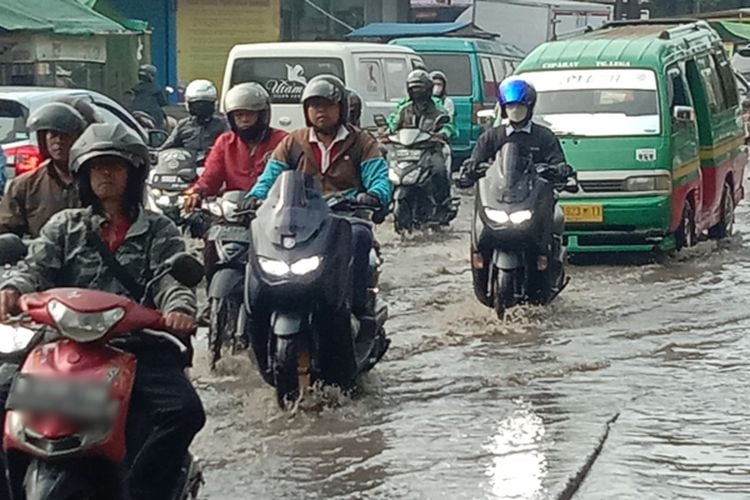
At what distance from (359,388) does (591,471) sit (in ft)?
6.51

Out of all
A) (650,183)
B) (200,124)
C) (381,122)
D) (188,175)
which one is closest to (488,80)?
(381,122)

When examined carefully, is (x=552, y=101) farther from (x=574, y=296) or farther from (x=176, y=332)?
(x=176, y=332)

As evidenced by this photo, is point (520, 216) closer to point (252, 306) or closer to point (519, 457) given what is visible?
point (252, 306)

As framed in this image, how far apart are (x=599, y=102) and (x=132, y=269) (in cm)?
974

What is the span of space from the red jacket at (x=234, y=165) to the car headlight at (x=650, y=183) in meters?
5.13

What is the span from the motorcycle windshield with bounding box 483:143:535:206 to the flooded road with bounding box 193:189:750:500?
85 cm

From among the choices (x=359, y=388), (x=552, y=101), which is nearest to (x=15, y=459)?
(x=359, y=388)

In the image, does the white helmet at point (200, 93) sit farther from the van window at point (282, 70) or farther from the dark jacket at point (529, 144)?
the van window at point (282, 70)

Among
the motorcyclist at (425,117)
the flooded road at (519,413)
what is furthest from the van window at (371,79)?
the flooded road at (519,413)

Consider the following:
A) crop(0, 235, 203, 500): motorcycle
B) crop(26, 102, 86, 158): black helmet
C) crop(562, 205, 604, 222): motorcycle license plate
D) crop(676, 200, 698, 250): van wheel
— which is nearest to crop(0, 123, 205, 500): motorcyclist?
crop(0, 235, 203, 500): motorcycle

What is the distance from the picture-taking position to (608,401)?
8.51 meters

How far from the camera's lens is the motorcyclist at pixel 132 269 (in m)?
4.91

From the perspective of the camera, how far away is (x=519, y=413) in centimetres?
821

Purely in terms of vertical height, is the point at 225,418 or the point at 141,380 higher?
the point at 141,380
